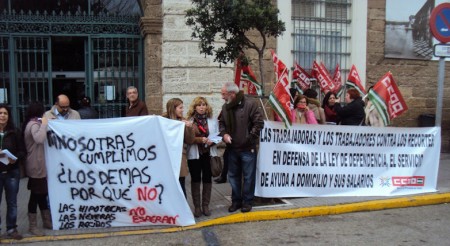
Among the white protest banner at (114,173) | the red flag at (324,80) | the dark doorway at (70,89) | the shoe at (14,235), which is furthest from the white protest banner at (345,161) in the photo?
the dark doorway at (70,89)

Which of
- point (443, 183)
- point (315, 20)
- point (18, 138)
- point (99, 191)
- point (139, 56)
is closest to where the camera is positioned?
point (18, 138)

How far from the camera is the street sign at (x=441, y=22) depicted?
284 inches

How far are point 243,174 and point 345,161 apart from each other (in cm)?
184

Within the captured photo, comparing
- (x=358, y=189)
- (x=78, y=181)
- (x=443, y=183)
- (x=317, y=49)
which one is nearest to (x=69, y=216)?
(x=78, y=181)

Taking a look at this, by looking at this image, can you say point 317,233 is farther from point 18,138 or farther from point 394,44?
point 394,44

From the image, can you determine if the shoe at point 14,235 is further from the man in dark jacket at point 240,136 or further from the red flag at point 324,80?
the red flag at point 324,80

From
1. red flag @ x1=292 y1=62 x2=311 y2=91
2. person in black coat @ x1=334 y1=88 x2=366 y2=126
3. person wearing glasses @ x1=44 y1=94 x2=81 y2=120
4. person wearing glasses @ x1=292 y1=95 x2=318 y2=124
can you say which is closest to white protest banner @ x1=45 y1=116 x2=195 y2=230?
person wearing glasses @ x1=44 y1=94 x2=81 y2=120

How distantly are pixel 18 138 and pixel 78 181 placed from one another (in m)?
0.89

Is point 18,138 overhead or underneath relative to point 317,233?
overhead

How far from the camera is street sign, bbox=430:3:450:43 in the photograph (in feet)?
23.6

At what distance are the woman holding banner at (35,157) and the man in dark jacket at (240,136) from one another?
2.36 meters

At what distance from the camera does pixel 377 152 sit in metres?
6.98

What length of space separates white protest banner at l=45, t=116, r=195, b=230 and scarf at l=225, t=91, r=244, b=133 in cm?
76

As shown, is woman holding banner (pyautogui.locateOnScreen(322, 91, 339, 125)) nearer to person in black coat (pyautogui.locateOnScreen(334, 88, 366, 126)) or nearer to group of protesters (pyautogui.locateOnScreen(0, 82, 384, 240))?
person in black coat (pyautogui.locateOnScreen(334, 88, 366, 126))
